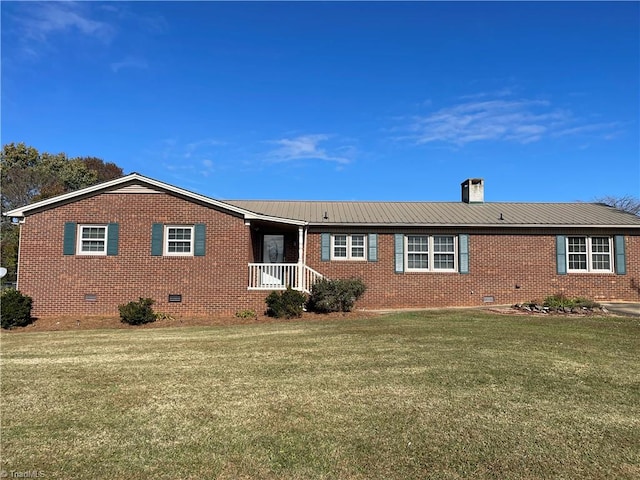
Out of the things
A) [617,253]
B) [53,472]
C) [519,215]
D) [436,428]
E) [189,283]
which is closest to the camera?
[53,472]

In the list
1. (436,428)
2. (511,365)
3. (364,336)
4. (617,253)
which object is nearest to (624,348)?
(511,365)

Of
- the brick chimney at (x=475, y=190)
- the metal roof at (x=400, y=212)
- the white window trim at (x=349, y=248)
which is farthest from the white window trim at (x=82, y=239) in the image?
the brick chimney at (x=475, y=190)

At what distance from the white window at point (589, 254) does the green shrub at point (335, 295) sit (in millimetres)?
8677

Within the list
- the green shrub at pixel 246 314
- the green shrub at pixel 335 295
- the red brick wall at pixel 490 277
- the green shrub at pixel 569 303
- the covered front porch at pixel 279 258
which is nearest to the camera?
the green shrub at pixel 569 303

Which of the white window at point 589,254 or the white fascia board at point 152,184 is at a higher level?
the white fascia board at point 152,184

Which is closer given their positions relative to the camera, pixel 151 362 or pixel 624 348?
pixel 151 362

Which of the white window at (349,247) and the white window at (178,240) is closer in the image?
the white window at (178,240)

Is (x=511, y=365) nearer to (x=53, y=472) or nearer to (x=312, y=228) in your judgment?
(x=53, y=472)

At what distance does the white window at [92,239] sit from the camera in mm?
14109

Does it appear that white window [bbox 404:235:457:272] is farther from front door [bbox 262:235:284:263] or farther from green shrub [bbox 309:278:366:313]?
front door [bbox 262:235:284:263]

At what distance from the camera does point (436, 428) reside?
4.23 m

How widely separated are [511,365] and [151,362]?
5676 mm

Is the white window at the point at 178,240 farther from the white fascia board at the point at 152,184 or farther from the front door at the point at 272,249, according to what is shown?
the front door at the point at 272,249

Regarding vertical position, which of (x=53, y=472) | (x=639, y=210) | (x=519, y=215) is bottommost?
(x=53, y=472)
